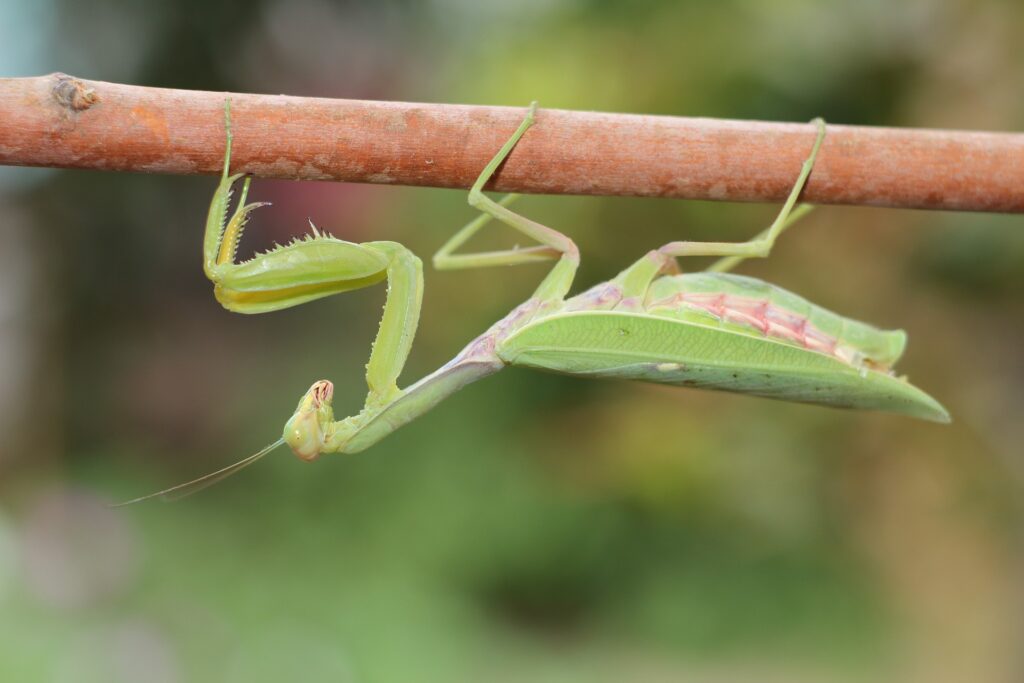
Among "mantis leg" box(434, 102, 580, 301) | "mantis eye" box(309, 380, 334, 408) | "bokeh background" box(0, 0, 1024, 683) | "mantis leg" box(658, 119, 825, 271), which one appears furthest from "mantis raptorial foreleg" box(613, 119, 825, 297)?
"bokeh background" box(0, 0, 1024, 683)

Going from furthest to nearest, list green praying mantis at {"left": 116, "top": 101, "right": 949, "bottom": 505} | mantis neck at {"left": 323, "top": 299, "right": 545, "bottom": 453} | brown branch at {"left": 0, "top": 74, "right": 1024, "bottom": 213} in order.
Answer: mantis neck at {"left": 323, "top": 299, "right": 545, "bottom": 453}, green praying mantis at {"left": 116, "top": 101, "right": 949, "bottom": 505}, brown branch at {"left": 0, "top": 74, "right": 1024, "bottom": 213}

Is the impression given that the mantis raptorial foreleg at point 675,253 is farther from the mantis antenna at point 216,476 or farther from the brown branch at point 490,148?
the mantis antenna at point 216,476

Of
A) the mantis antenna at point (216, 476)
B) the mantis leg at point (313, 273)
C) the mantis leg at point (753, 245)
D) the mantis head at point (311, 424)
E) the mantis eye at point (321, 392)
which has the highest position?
the mantis leg at point (753, 245)

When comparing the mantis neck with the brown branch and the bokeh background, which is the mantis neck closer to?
the brown branch

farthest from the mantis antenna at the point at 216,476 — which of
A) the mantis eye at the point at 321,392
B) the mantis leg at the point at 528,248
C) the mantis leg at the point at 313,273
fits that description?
the mantis leg at the point at 528,248

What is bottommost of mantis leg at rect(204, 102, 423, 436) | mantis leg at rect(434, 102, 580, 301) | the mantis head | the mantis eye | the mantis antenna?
the mantis antenna

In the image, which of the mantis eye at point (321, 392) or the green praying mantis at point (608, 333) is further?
the mantis eye at point (321, 392)

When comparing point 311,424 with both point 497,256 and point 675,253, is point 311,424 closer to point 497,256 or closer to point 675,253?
point 497,256

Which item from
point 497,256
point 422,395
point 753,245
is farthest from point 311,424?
point 753,245
